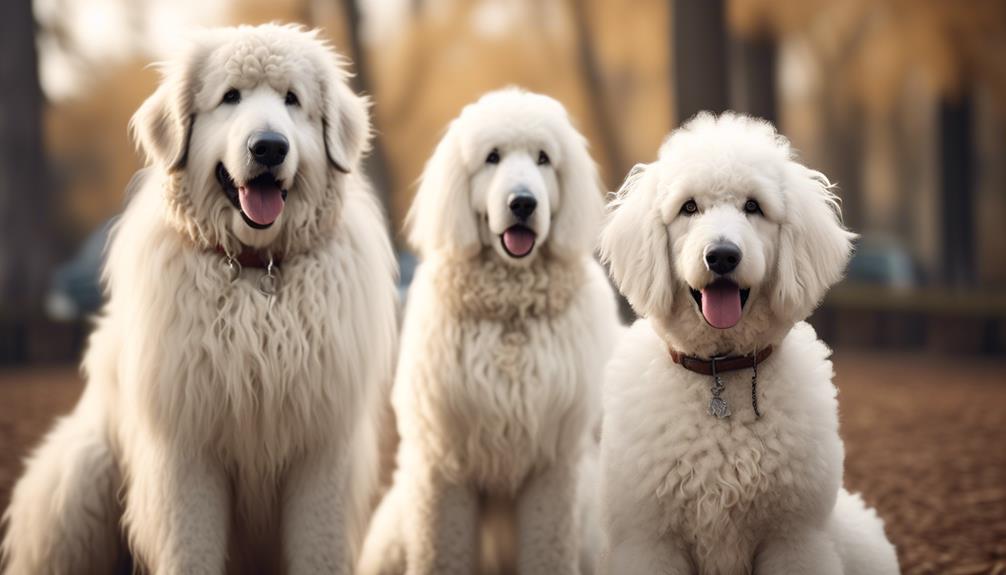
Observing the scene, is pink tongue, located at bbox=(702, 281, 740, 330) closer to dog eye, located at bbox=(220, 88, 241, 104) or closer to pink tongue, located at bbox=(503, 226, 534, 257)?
pink tongue, located at bbox=(503, 226, 534, 257)

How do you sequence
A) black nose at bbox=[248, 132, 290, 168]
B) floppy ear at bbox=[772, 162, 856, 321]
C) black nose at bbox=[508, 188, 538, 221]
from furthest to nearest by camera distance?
black nose at bbox=[508, 188, 538, 221], black nose at bbox=[248, 132, 290, 168], floppy ear at bbox=[772, 162, 856, 321]

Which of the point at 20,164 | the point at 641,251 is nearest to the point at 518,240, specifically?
the point at 641,251

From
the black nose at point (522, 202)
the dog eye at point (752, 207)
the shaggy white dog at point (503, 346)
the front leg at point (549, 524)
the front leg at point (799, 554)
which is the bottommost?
the front leg at point (549, 524)

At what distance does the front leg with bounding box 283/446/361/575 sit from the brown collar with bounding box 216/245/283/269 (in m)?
0.67

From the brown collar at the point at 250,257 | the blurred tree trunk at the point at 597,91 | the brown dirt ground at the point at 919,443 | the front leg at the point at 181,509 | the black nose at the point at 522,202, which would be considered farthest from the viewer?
the blurred tree trunk at the point at 597,91

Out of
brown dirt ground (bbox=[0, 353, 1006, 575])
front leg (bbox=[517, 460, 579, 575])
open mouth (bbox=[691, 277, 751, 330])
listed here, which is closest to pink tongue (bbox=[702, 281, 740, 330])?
open mouth (bbox=[691, 277, 751, 330])

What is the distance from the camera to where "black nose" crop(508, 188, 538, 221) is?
12.1 feet

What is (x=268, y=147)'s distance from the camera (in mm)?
3180

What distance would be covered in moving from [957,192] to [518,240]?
12114mm

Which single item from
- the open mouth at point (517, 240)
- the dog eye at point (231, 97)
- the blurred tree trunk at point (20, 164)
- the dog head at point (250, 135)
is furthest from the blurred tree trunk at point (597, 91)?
the dog eye at point (231, 97)

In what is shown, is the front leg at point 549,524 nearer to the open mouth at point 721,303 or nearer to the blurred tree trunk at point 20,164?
the open mouth at point 721,303

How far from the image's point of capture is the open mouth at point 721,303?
9.57ft

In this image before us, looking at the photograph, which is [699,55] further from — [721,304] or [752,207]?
[721,304]

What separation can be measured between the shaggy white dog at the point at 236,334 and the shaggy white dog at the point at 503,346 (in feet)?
1.05
